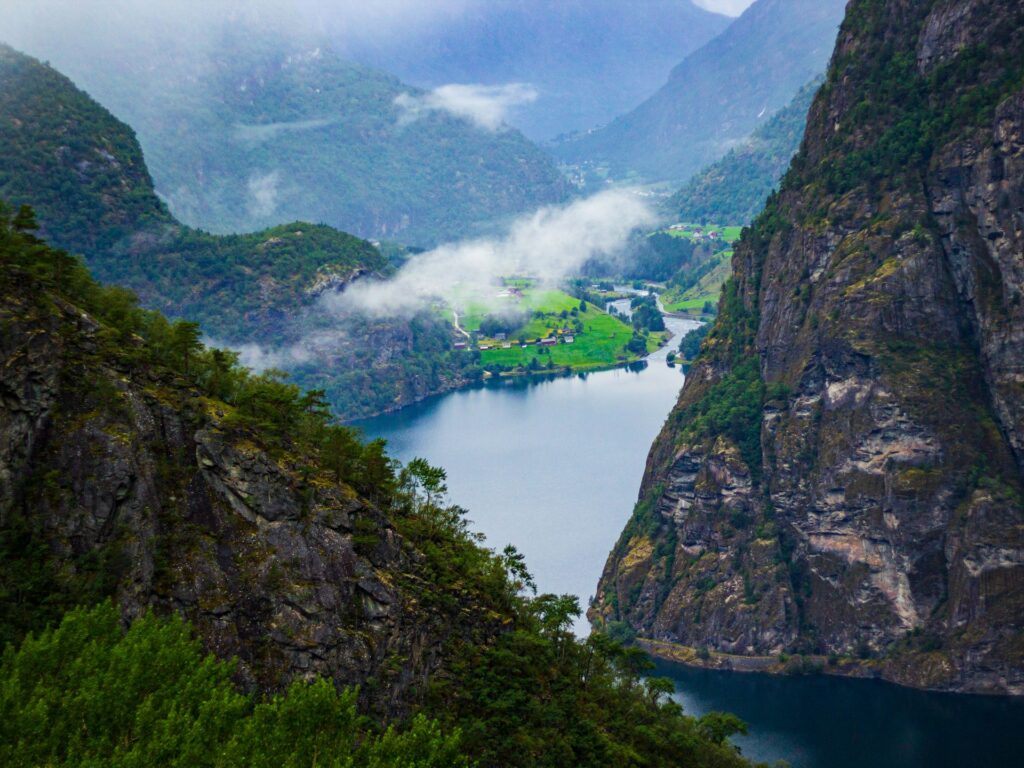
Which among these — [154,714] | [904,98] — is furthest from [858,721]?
[154,714]

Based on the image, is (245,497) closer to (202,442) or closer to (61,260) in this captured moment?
(202,442)

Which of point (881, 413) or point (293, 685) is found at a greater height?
point (881, 413)

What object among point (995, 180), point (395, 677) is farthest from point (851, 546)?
point (395, 677)

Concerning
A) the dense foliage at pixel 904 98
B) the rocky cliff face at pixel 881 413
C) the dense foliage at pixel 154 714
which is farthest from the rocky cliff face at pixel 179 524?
the dense foliage at pixel 904 98

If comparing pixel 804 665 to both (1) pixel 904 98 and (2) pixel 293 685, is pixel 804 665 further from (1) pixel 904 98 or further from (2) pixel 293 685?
(2) pixel 293 685

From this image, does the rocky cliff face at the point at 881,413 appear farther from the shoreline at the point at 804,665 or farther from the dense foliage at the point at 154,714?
the dense foliage at the point at 154,714

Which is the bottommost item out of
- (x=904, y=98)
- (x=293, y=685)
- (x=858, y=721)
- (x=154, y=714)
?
(x=154, y=714)
